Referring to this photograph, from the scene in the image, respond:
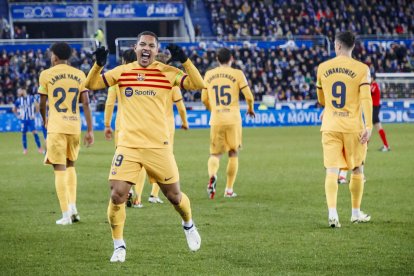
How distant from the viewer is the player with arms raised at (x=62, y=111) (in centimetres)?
1198

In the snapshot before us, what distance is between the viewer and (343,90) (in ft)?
37.3

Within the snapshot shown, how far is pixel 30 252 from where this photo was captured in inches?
389

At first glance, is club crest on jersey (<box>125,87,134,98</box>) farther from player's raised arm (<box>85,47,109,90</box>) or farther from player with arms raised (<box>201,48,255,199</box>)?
player with arms raised (<box>201,48,255,199</box>)

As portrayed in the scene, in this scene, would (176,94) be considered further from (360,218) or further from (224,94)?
(360,218)

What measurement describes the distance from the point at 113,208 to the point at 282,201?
6.09 m

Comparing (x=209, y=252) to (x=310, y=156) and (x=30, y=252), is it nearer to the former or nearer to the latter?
(x=30, y=252)

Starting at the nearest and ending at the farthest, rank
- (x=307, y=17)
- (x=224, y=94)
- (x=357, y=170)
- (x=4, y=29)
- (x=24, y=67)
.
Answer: (x=357, y=170)
(x=224, y=94)
(x=24, y=67)
(x=4, y=29)
(x=307, y=17)

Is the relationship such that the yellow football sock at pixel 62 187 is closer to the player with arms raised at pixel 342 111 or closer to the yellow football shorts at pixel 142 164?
the yellow football shorts at pixel 142 164

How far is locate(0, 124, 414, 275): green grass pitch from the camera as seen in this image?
354 inches

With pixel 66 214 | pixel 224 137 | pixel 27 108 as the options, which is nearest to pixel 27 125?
pixel 27 108

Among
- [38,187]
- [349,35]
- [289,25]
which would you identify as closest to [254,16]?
[289,25]

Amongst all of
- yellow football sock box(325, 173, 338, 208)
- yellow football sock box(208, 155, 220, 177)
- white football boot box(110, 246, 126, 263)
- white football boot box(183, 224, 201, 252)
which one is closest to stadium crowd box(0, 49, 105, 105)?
yellow football sock box(208, 155, 220, 177)

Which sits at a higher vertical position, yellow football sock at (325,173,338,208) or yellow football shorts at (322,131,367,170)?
yellow football shorts at (322,131,367,170)

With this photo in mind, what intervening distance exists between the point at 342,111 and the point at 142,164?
3.24m
